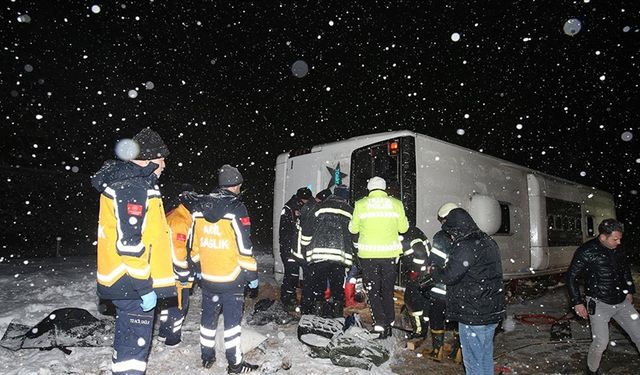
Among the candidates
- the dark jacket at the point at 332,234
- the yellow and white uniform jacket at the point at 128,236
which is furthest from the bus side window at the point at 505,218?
the yellow and white uniform jacket at the point at 128,236

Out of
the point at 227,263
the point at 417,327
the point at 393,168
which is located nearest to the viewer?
the point at 227,263

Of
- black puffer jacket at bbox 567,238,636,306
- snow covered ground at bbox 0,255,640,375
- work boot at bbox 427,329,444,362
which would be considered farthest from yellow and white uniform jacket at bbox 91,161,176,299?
black puffer jacket at bbox 567,238,636,306

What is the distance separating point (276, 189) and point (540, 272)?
6574mm

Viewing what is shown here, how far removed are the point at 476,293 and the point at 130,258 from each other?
2.87 metres

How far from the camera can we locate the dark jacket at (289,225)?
22.5 feet

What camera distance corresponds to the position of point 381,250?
5117mm

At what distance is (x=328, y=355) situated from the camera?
4449 millimetres

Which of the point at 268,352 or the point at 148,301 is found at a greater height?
the point at 148,301

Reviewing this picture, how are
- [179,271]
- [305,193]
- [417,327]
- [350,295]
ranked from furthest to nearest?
[350,295] < [305,193] < [417,327] < [179,271]

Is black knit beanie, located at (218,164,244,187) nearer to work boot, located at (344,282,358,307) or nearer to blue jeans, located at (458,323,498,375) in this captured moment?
blue jeans, located at (458,323,498,375)

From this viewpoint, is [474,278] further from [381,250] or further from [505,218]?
[505,218]

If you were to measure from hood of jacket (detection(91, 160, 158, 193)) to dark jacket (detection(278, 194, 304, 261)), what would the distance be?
3918mm

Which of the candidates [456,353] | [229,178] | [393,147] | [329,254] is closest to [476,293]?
[456,353]

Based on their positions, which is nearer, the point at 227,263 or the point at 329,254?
the point at 227,263
